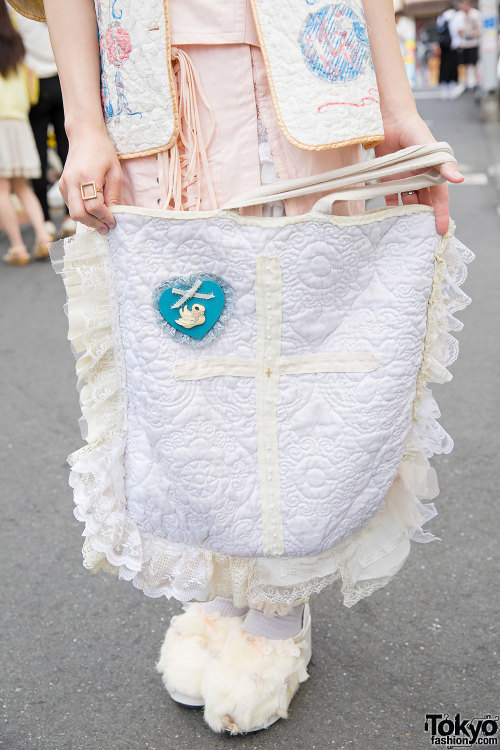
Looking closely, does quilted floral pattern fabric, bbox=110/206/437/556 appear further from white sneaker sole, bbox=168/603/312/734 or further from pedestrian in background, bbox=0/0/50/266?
pedestrian in background, bbox=0/0/50/266

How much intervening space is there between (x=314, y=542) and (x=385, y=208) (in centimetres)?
55

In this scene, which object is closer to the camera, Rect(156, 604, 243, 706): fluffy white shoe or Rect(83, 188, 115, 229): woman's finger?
Rect(83, 188, 115, 229): woman's finger

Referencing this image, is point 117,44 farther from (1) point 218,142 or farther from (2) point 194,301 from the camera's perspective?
(2) point 194,301

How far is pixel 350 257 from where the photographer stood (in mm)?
1242

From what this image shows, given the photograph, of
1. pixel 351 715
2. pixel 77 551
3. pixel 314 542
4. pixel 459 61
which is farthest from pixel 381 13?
pixel 459 61

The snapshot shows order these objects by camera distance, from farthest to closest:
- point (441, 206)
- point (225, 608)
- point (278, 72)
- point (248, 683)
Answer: point (225, 608) → point (248, 683) → point (441, 206) → point (278, 72)

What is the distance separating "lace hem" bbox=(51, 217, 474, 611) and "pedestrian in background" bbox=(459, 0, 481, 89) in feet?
44.9

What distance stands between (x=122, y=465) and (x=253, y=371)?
287 millimetres

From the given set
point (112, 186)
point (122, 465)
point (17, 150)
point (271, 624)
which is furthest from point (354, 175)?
point (17, 150)

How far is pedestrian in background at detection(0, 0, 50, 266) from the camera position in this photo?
4.66 metres

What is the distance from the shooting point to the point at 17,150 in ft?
16.1

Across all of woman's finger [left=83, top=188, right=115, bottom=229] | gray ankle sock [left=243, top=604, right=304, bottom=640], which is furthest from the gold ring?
gray ankle sock [left=243, top=604, right=304, bottom=640]

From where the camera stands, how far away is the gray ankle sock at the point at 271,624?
60.1 inches

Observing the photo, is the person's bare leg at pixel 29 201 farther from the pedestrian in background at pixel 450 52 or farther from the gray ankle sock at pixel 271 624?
the pedestrian in background at pixel 450 52
